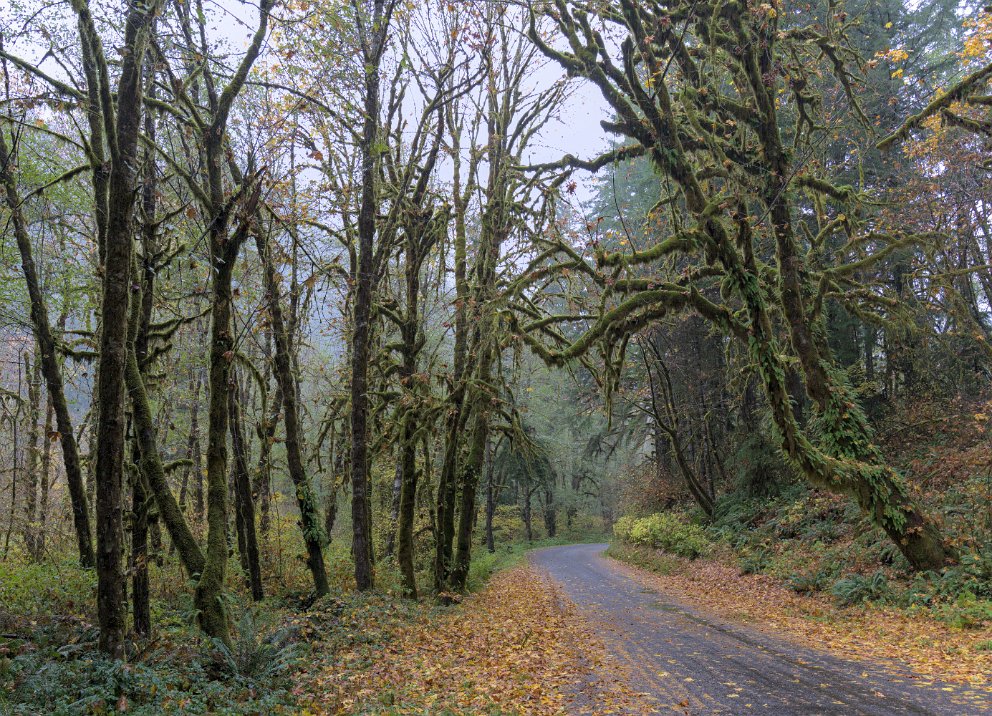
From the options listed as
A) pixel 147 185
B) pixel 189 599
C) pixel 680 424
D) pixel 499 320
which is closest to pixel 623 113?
pixel 499 320

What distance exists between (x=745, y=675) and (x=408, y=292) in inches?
360

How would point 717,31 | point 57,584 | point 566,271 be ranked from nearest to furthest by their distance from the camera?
point 57,584, point 717,31, point 566,271

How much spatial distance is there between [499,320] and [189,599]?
25.1 feet

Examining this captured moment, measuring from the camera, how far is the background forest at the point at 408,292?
6.59 metres

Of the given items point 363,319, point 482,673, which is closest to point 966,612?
point 482,673

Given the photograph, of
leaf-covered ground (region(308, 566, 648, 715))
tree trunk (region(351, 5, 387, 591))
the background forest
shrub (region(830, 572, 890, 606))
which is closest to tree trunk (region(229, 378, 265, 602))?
the background forest

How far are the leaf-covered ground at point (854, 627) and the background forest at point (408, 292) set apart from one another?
0.41m

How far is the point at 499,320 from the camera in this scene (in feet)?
36.8

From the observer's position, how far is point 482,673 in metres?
7.21

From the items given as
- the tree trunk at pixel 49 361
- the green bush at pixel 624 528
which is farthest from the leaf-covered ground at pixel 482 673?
the green bush at pixel 624 528

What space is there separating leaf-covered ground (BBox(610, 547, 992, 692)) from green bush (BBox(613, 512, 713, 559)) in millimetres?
3703

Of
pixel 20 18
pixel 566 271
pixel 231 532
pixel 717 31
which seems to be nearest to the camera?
pixel 20 18

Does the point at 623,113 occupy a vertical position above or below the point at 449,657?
above

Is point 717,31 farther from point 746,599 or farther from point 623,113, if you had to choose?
point 746,599
